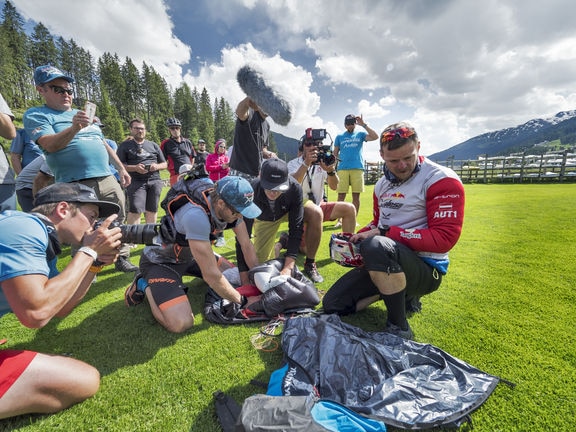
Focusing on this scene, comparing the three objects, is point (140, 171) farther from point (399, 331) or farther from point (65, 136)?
point (399, 331)

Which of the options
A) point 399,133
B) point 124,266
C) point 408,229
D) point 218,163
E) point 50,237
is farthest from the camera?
point 218,163

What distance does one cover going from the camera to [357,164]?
6.80 meters

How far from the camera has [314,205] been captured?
4074 millimetres

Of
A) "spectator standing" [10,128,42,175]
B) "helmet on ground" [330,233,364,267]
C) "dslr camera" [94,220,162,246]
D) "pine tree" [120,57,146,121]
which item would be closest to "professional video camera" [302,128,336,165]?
"helmet on ground" [330,233,364,267]

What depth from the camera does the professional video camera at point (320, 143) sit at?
4.07 m

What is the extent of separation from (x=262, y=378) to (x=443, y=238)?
1872 mm

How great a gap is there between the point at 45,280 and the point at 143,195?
13.0ft

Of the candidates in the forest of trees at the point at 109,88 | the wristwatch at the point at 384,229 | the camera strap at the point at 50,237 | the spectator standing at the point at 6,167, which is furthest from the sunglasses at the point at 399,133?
the forest of trees at the point at 109,88

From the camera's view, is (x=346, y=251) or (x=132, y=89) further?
(x=132, y=89)

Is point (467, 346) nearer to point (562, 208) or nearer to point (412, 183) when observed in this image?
point (412, 183)

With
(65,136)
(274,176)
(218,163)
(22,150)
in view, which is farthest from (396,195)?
(218,163)

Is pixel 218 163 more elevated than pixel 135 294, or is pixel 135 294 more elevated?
pixel 218 163

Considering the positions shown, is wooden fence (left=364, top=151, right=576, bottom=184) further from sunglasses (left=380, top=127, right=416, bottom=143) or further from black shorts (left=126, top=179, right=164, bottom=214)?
sunglasses (left=380, top=127, right=416, bottom=143)

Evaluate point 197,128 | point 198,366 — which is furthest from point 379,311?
point 197,128
